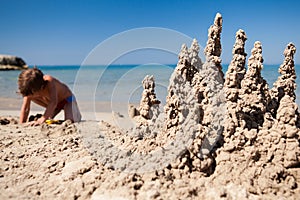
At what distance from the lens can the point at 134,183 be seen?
1760mm

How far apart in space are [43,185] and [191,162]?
1.05m

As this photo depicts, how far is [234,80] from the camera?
223cm

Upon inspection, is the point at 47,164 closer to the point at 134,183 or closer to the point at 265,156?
the point at 134,183

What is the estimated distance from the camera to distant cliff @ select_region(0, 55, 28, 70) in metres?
42.3

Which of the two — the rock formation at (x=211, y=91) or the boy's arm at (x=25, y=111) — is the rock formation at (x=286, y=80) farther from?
the boy's arm at (x=25, y=111)

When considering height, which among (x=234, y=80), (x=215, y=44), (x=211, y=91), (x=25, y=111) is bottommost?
(x=25, y=111)

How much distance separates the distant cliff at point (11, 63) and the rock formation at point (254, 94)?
45.1 metres

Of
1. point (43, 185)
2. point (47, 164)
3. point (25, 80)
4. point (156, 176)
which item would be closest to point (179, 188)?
point (156, 176)

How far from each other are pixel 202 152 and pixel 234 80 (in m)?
0.68

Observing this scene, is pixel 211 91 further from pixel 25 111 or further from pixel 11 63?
pixel 11 63

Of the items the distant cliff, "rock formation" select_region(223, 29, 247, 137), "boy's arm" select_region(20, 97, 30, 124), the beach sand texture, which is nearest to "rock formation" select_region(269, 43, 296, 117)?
the beach sand texture

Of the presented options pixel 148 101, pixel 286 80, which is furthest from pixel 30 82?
pixel 286 80

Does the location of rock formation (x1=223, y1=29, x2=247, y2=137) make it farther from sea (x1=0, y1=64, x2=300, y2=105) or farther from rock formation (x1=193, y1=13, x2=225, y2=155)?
sea (x1=0, y1=64, x2=300, y2=105)

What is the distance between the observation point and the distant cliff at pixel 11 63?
42319 mm
